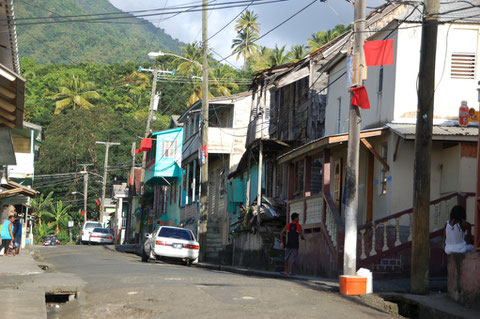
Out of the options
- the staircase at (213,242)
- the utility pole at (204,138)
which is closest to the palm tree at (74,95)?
the staircase at (213,242)

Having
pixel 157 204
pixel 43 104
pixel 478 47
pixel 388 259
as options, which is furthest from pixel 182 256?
pixel 43 104

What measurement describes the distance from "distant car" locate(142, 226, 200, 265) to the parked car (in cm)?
3050

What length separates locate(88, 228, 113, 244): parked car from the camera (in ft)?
194

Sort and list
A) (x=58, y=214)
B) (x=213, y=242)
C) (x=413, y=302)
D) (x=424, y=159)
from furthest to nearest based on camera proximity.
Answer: (x=58, y=214), (x=213, y=242), (x=424, y=159), (x=413, y=302)

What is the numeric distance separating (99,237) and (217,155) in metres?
21.5

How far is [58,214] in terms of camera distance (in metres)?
78.1

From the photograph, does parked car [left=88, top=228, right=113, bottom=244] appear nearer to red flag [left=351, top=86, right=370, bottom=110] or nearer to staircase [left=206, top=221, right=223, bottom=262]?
staircase [left=206, top=221, right=223, bottom=262]

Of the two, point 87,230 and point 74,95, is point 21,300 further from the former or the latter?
point 74,95

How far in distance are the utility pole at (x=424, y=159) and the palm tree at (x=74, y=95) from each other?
67461mm

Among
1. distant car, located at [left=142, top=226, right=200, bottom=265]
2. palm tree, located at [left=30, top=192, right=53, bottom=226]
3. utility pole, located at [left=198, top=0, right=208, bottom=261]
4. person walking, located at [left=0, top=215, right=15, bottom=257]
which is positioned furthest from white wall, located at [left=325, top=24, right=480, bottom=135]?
palm tree, located at [left=30, top=192, right=53, bottom=226]

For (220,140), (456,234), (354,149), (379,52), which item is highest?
(220,140)

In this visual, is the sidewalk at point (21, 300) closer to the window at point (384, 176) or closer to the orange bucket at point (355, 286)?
the orange bucket at point (355, 286)

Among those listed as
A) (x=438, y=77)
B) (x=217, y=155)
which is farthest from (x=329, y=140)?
(x=217, y=155)

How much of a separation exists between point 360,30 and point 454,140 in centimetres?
560
